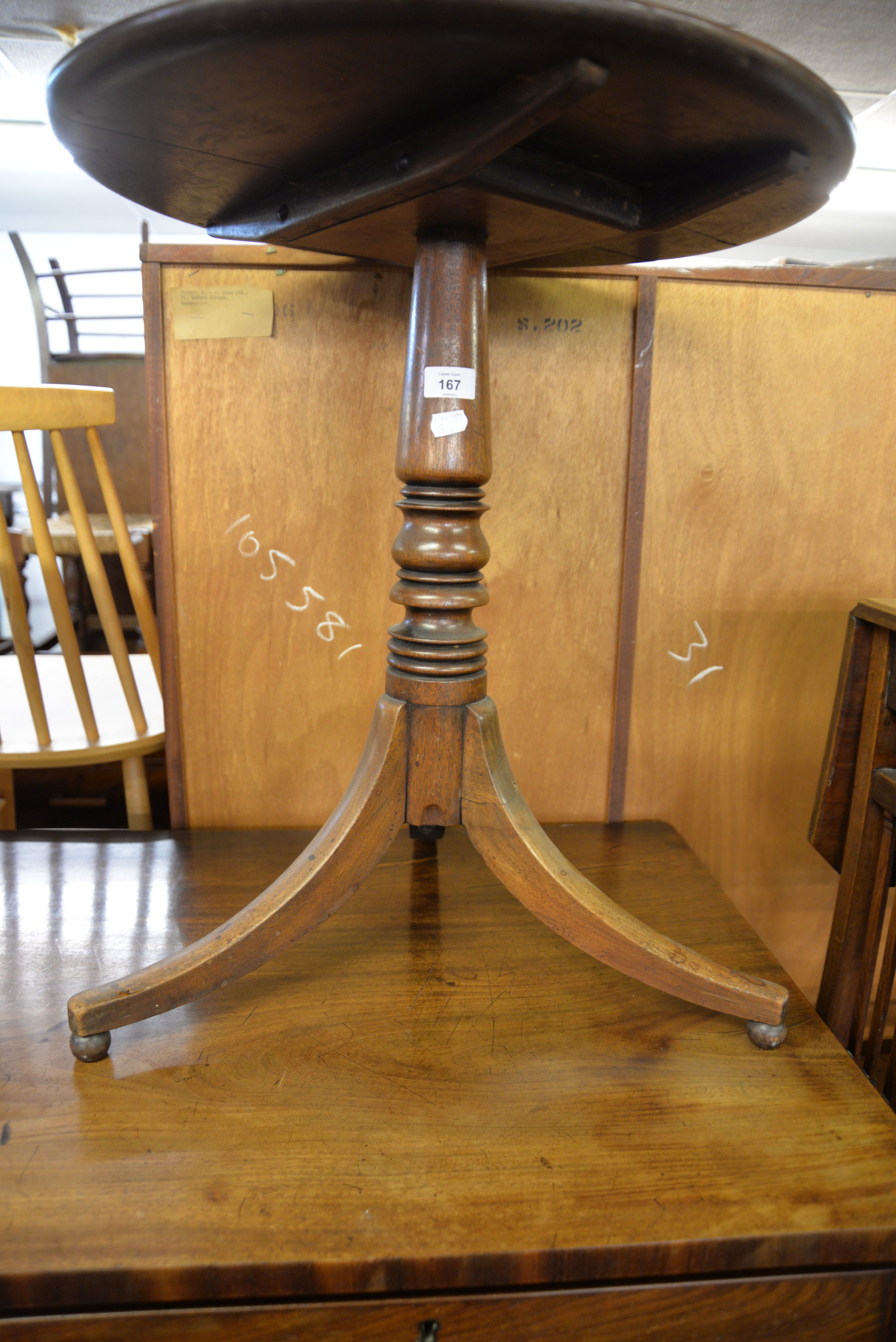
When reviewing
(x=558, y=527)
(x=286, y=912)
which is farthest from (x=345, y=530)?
(x=286, y=912)

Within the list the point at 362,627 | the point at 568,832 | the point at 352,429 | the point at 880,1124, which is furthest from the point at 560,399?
the point at 880,1124

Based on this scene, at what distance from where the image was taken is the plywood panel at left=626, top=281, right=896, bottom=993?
979mm

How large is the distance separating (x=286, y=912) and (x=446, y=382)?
396 millimetres

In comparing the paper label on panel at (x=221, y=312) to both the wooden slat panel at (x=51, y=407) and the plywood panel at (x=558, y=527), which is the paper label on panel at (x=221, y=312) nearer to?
the wooden slat panel at (x=51, y=407)

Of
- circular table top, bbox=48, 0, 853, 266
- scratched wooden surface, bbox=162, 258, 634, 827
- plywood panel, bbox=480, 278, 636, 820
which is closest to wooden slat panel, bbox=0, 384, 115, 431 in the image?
scratched wooden surface, bbox=162, 258, 634, 827

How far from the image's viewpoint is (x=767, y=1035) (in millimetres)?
675

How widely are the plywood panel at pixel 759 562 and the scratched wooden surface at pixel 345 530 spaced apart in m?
0.06

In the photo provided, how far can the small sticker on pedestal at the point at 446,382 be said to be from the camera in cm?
63

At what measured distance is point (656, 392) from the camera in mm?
979

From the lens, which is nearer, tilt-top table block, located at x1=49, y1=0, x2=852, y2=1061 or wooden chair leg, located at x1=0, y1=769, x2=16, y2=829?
tilt-top table block, located at x1=49, y1=0, x2=852, y2=1061

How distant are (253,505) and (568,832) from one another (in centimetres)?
51

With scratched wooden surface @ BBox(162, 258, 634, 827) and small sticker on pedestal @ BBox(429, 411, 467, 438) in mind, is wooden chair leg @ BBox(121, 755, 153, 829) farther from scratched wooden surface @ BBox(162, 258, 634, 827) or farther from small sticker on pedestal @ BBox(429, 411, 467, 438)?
small sticker on pedestal @ BBox(429, 411, 467, 438)

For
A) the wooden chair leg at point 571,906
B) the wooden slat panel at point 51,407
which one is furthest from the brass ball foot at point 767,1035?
the wooden slat panel at point 51,407

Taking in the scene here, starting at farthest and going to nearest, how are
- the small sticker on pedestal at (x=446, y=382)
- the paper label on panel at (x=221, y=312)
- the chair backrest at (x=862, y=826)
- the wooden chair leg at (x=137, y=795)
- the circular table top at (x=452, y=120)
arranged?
the wooden chair leg at (x=137, y=795) < the paper label on panel at (x=221, y=312) < the chair backrest at (x=862, y=826) < the small sticker on pedestal at (x=446, y=382) < the circular table top at (x=452, y=120)
